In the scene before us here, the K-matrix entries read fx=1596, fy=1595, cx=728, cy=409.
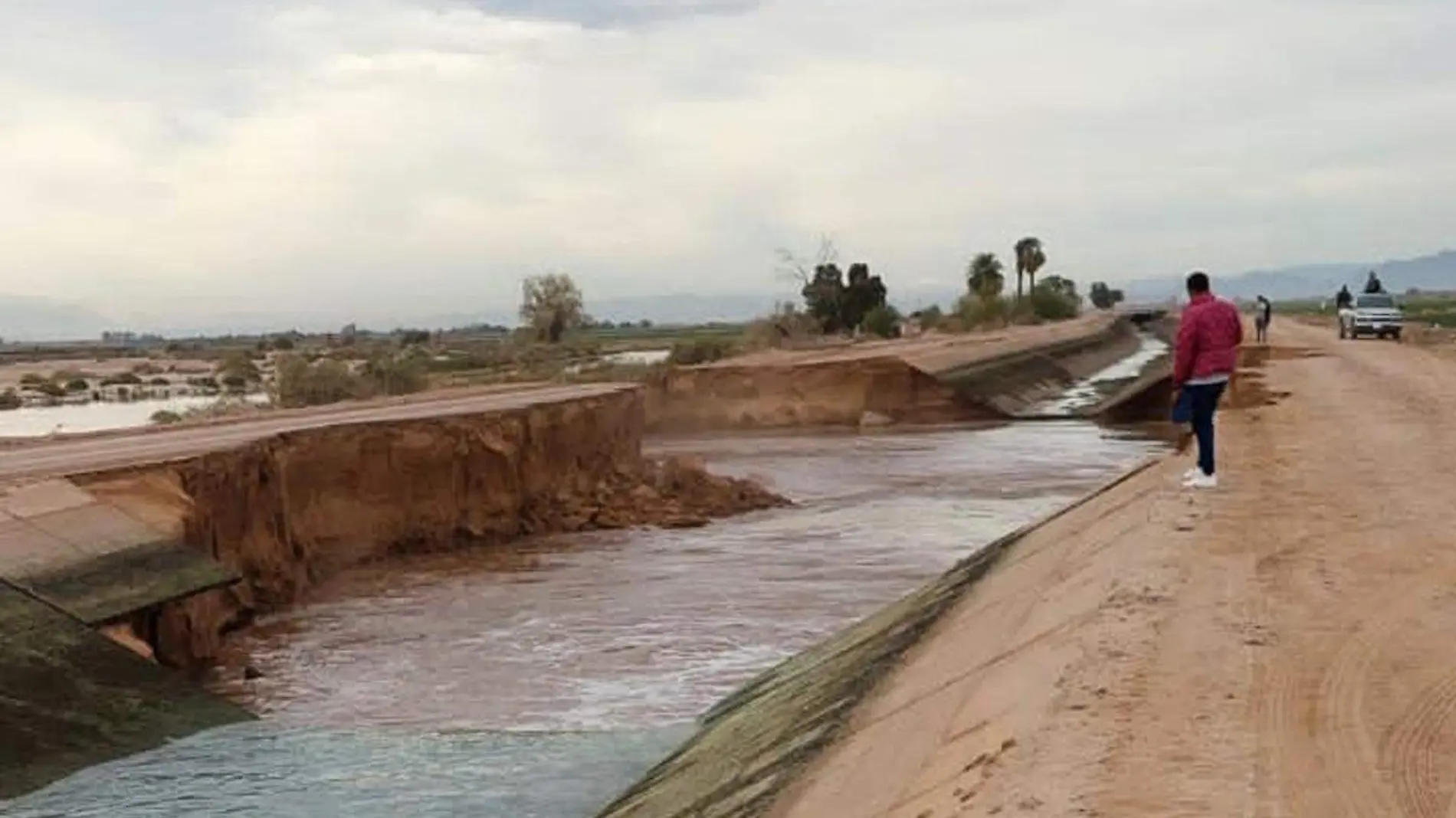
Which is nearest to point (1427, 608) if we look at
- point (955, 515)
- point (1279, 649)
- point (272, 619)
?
point (1279, 649)

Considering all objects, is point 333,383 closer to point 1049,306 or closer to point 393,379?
point 393,379

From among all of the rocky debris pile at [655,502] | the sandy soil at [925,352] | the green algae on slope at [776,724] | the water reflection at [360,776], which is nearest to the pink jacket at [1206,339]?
the green algae on slope at [776,724]

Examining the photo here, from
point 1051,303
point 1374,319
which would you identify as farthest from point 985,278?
point 1374,319

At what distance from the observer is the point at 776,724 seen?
10.2 metres

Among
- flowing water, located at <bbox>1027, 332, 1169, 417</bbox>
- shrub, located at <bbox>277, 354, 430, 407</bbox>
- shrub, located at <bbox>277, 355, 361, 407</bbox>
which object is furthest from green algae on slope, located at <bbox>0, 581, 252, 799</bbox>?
flowing water, located at <bbox>1027, 332, 1169, 417</bbox>

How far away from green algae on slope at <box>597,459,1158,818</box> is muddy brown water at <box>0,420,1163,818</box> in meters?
0.52

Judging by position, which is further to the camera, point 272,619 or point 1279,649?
point 272,619

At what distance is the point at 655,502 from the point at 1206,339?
14.9 metres

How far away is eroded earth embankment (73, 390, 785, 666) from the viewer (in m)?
16.3

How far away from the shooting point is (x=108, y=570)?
1343 cm

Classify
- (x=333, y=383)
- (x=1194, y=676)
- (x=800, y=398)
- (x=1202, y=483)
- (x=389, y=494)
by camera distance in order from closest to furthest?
(x=1194, y=676) < (x=1202, y=483) < (x=389, y=494) < (x=800, y=398) < (x=333, y=383)

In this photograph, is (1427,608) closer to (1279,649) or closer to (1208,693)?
(1279,649)

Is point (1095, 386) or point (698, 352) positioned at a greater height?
point (698, 352)

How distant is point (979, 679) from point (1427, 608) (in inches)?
97.0
